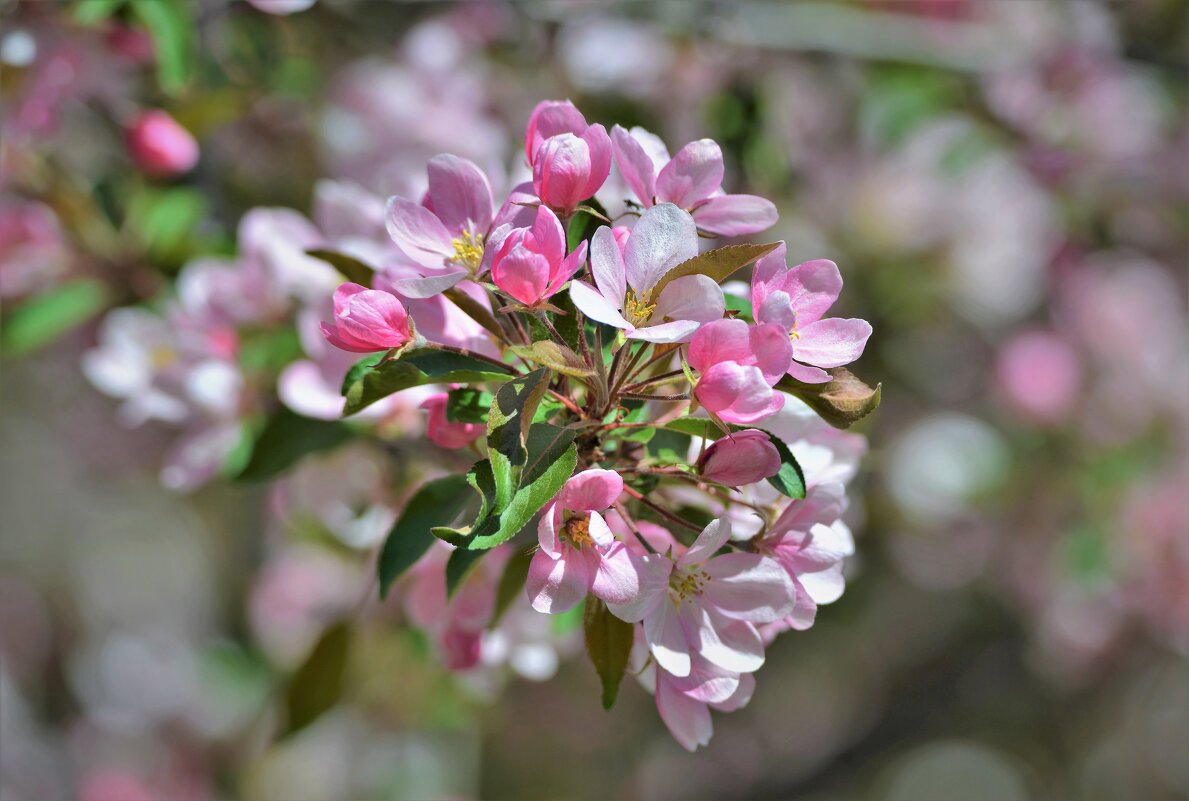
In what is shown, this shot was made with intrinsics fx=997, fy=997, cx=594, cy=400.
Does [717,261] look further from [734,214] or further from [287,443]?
[287,443]

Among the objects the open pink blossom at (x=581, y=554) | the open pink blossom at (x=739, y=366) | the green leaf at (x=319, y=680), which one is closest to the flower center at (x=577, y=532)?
the open pink blossom at (x=581, y=554)

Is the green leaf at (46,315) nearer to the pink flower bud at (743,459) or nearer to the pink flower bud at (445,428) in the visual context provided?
the pink flower bud at (445,428)

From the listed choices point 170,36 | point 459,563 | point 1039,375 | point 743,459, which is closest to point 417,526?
point 459,563

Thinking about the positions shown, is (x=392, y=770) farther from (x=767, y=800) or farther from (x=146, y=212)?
(x=146, y=212)

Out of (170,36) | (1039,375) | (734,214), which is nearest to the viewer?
(734,214)

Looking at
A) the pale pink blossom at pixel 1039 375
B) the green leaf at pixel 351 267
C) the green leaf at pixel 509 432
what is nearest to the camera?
the green leaf at pixel 509 432

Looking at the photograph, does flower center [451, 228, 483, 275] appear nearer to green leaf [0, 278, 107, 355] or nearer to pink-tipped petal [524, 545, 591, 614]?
pink-tipped petal [524, 545, 591, 614]

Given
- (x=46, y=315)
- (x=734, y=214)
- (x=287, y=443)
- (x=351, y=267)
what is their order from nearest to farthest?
(x=734, y=214)
(x=351, y=267)
(x=287, y=443)
(x=46, y=315)
